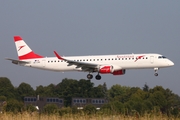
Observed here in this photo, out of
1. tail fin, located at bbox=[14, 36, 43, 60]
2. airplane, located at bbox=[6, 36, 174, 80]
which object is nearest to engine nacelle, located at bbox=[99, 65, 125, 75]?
airplane, located at bbox=[6, 36, 174, 80]

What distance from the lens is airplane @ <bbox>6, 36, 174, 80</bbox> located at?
5800cm

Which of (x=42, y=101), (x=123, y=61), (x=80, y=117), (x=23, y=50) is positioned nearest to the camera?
(x=80, y=117)

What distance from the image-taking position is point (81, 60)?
62.1 m

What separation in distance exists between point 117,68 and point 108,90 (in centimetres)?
10550

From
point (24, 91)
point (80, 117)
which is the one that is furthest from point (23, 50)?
point (24, 91)

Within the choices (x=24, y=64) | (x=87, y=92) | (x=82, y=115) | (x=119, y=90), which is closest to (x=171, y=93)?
(x=87, y=92)

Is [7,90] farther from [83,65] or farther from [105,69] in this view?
[105,69]

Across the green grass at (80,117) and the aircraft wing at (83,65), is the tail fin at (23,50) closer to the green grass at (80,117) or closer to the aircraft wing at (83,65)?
the aircraft wing at (83,65)

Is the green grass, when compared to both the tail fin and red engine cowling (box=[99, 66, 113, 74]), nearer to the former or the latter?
red engine cowling (box=[99, 66, 113, 74])

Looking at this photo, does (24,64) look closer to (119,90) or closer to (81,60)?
(81,60)

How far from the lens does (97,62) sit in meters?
60.8

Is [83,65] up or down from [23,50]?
down

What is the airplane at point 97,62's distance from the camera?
58.0m

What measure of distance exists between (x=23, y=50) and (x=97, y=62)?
40.7 ft
